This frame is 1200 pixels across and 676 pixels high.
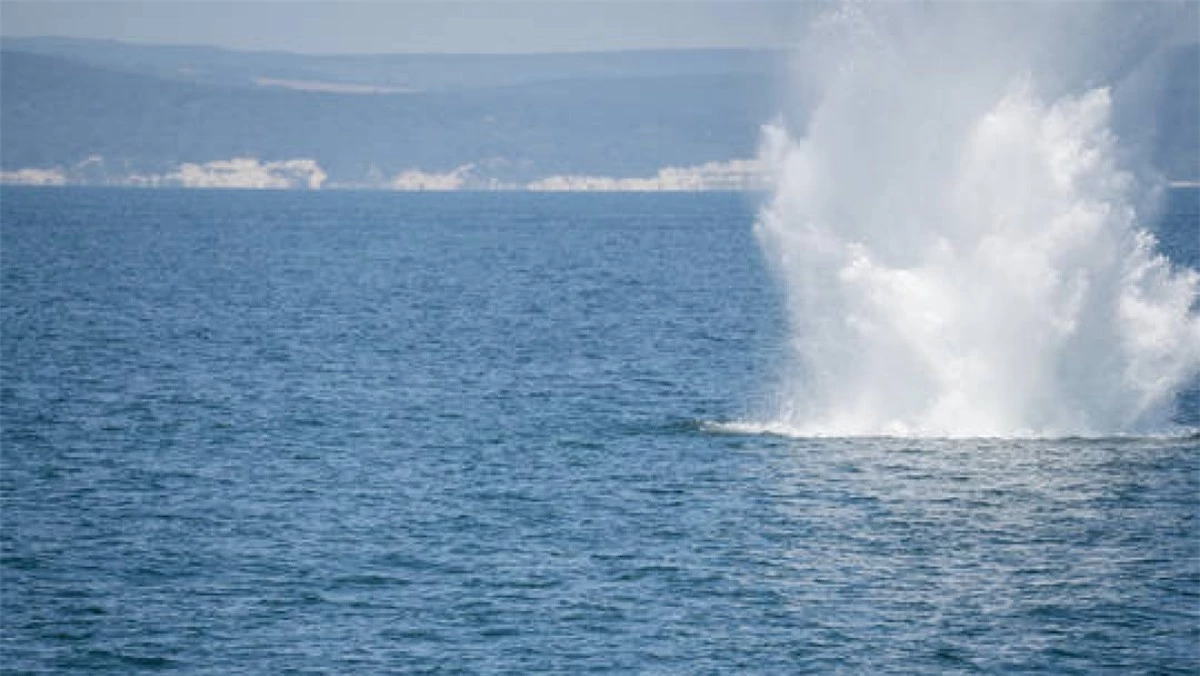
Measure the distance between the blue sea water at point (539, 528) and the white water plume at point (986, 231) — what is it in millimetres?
2391

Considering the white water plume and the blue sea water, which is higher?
the white water plume

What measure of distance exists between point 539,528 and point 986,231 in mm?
18587

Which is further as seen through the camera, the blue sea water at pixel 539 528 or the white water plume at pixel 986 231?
the white water plume at pixel 986 231

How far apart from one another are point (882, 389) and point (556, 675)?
2513 centimetres

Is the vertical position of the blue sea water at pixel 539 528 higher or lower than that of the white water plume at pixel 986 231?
lower

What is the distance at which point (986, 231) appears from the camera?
5256 cm

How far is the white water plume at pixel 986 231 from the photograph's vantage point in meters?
51.2

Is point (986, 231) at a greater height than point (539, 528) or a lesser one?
greater

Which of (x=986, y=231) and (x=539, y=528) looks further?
(x=986, y=231)

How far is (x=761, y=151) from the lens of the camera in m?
54.9

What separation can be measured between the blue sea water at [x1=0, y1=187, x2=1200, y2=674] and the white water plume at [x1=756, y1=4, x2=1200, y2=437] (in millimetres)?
2391

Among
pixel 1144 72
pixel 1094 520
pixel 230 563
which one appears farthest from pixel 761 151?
pixel 230 563

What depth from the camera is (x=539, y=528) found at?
41656 millimetres

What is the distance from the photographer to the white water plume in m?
51.2
